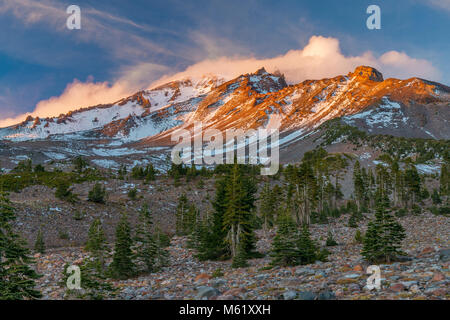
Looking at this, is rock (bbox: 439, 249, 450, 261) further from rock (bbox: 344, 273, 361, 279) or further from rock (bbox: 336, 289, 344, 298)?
rock (bbox: 336, 289, 344, 298)

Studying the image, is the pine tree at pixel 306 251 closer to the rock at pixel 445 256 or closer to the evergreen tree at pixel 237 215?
the evergreen tree at pixel 237 215

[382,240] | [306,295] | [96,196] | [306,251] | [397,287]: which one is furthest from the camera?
[96,196]

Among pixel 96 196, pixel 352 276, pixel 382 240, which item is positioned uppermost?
pixel 96 196

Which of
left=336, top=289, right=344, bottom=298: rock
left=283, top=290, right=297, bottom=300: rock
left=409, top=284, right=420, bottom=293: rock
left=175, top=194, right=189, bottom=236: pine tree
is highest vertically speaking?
left=409, top=284, right=420, bottom=293: rock

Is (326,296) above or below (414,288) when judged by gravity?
below

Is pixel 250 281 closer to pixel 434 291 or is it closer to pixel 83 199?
pixel 434 291

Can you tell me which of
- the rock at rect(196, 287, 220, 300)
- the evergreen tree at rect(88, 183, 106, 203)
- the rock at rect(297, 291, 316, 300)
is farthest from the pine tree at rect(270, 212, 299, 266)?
the evergreen tree at rect(88, 183, 106, 203)

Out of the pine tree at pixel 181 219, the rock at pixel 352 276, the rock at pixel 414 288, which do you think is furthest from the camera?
the pine tree at pixel 181 219

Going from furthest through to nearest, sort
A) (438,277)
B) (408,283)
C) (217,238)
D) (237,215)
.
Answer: (217,238)
(237,215)
(438,277)
(408,283)

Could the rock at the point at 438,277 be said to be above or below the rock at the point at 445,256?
above

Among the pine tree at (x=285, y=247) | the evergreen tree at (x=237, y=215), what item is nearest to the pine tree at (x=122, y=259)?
the evergreen tree at (x=237, y=215)

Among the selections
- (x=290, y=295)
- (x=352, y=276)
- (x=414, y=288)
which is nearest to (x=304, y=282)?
(x=352, y=276)

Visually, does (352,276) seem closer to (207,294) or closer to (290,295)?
(290,295)

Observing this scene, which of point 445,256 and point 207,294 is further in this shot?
point 445,256
